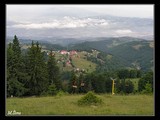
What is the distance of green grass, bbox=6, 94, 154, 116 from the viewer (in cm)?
1314

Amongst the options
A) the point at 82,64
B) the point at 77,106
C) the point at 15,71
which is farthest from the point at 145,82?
the point at 15,71

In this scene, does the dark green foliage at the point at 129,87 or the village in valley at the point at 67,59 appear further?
the dark green foliage at the point at 129,87

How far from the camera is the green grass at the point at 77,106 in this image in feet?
43.1

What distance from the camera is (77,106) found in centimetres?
1365

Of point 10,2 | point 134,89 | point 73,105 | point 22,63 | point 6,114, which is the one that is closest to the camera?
point 10,2

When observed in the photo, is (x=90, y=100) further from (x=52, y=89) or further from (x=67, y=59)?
(x=52, y=89)

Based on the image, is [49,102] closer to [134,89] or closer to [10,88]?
[10,88]

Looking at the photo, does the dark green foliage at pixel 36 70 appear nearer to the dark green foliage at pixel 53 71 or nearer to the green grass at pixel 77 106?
the dark green foliage at pixel 53 71

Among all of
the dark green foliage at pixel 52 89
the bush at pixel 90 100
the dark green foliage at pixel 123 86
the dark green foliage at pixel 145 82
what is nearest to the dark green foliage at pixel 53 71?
the dark green foliage at pixel 52 89

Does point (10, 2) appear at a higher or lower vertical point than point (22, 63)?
higher

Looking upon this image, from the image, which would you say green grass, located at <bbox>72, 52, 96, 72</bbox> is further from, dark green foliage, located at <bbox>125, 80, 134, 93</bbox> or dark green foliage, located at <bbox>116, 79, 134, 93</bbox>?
dark green foliage, located at <bbox>125, 80, 134, 93</bbox>
